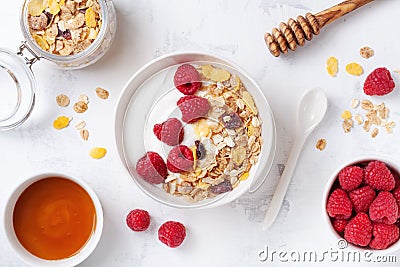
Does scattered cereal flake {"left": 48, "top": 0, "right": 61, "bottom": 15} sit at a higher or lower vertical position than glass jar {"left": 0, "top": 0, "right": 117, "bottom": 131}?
higher

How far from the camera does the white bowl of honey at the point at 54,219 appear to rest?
122 cm

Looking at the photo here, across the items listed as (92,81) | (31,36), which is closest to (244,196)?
(92,81)

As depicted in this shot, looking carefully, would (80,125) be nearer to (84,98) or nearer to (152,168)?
(84,98)

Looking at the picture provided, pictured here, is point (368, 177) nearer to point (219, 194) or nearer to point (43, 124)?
point (219, 194)

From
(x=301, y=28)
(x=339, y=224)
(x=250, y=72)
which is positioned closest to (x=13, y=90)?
(x=250, y=72)

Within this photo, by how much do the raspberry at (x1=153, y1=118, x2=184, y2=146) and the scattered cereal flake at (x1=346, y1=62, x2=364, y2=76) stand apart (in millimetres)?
357

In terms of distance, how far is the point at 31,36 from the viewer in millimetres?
1188

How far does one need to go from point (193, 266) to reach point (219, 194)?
0.19m

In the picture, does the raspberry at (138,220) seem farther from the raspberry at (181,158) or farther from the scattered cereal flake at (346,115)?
the scattered cereal flake at (346,115)

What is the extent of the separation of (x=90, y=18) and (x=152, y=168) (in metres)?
0.29

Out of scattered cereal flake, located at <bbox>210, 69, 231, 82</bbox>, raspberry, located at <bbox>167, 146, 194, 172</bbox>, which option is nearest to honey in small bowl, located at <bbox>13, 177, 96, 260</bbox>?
Result: raspberry, located at <bbox>167, 146, 194, 172</bbox>

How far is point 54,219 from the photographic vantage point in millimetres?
1230

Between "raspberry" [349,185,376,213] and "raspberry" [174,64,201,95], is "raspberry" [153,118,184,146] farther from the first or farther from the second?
"raspberry" [349,185,376,213]

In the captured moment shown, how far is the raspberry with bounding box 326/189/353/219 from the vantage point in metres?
1.16
